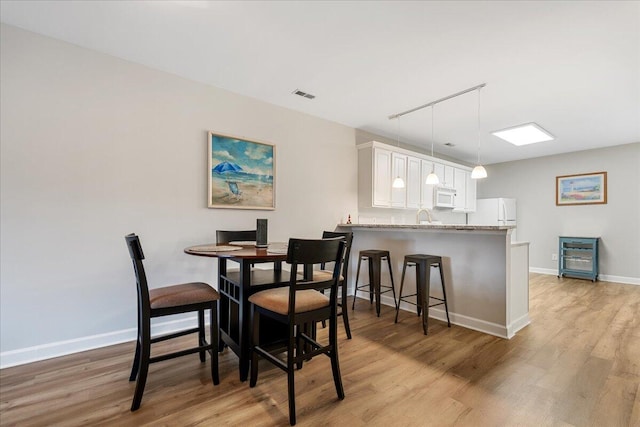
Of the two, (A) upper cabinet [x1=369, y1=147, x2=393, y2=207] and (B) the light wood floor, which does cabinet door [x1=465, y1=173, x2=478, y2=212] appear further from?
(B) the light wood floor

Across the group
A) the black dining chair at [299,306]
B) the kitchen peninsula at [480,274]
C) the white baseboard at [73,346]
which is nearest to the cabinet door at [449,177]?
the kitchen peninsula at [480,274]

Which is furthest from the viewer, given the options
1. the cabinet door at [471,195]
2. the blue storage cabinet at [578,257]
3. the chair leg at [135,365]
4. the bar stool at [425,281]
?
the cabinet door at [471,195]

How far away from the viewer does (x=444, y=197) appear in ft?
19.0

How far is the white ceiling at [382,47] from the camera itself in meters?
2.04

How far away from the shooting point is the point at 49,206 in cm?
232

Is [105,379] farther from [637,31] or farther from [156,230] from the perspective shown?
[637,31]

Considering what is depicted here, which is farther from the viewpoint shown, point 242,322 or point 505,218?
point 505,218

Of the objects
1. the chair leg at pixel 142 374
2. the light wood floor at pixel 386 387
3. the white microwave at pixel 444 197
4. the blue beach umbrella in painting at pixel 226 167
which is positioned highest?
the blue beach umbrella in painting at pixel 226 167

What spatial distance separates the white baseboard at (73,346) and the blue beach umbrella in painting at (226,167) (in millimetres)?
1597

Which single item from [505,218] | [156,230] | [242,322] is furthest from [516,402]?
[505,218]

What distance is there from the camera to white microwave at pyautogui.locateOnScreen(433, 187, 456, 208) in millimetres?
5625

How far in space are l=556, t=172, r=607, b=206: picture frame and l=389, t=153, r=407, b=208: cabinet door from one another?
12.3ft

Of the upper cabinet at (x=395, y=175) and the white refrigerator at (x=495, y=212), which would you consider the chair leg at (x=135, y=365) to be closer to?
the upper cabinet at (x=395, y=175)

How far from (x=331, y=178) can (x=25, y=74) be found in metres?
3.22
